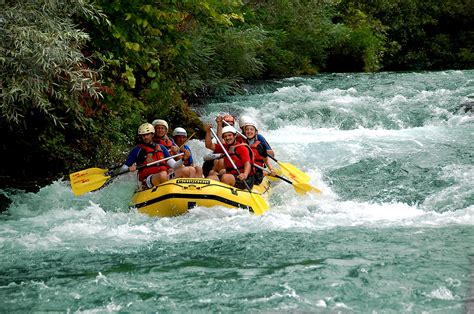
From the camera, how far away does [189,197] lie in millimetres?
8695

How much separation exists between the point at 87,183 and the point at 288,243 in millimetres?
3404

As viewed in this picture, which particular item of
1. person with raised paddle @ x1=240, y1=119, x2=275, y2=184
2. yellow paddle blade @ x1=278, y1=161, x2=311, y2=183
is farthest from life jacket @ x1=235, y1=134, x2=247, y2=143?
yellow paddle blade @ x1=278, y1=161, x2=311, y2=183

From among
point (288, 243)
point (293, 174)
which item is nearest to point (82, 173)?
point (293, 174)

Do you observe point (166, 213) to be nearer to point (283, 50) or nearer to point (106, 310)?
point (106, 310)

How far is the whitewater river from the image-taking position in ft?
19.2

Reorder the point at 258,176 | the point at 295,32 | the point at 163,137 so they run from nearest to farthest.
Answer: the point at 258,176 → the point at 163,137 → the point at 295,32

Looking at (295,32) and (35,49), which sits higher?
(35,49)

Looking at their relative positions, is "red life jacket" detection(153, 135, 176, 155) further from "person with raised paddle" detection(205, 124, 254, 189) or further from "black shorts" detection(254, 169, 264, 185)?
"black shorts" detection(254, 169, 264, 185)

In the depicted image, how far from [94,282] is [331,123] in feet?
31.2

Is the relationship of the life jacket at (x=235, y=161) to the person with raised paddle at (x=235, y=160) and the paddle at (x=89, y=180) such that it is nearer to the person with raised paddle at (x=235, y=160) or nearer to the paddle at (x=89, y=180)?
the person with raised paddle at (x=235, y=160)

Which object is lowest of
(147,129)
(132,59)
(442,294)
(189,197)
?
(442,294)

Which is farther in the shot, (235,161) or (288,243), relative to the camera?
(235,161)

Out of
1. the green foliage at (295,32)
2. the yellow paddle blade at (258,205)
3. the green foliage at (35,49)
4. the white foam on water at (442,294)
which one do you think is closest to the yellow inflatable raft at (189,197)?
the yellow paddle blade at (258,205)

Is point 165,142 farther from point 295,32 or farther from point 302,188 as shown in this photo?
point 295,32
